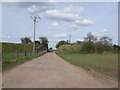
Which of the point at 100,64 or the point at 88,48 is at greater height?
the point at 88,48

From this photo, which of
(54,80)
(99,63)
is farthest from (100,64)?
(54,80)

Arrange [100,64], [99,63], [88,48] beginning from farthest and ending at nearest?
[88,48] < [99,63] < [100,64]

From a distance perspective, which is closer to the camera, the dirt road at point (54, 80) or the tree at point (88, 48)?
the dirt road at point (54, 80)

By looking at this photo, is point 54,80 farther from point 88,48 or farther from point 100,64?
point 88,48

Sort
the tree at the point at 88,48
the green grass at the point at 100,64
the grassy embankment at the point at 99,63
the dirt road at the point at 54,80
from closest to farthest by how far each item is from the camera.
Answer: the dirt road at the point at 54,80, the grassy embankment at the point at 99,63, the green grass at the point at 100,64, the tree at the point at 88,48

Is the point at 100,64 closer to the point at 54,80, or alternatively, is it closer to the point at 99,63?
the point at 99,63

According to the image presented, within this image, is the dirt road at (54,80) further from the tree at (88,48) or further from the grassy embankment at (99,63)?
the tree at (88,48)

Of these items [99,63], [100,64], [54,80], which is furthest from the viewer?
[99,63]

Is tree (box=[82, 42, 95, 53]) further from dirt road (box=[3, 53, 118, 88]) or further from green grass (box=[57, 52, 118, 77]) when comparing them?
dirt road (box=[3, 53, 118, 88])

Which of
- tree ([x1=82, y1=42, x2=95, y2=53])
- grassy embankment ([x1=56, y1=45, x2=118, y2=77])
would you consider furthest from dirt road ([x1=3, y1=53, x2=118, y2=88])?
tree ([x1=82, y1=42, x2=95, y2=53])

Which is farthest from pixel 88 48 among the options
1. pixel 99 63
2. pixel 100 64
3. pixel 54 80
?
pixel 54 80

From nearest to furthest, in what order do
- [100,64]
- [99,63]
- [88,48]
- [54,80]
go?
[54,80] < [100,64] < [99,63] < [88,48]

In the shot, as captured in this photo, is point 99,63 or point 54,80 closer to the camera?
point 54,80

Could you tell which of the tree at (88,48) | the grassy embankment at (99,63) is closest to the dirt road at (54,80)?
the grassy embankment at (99,63)
